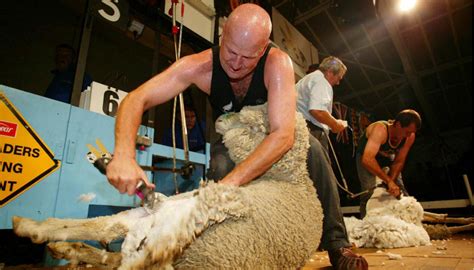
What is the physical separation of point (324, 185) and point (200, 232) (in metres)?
1.02

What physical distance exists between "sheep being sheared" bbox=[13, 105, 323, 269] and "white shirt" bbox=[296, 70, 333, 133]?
1.77 meters

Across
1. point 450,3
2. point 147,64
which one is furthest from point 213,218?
point 450,3

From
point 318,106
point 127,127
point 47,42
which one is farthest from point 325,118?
point 47,42

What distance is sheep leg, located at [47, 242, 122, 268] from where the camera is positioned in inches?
37.9

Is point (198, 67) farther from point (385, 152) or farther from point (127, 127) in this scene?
point (385, 152)

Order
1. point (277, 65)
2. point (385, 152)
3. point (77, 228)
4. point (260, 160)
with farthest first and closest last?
point (385, 152) < point (277, 65) < point (260, 160) < point (77, 228)

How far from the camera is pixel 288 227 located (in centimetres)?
108

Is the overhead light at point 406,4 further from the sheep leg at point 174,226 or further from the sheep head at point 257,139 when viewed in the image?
the sheep leg at point 174,226

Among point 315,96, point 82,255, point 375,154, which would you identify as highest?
point 315,96

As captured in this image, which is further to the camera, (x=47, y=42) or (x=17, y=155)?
(x=47, y=42)

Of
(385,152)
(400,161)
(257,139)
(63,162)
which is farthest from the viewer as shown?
(385,152)

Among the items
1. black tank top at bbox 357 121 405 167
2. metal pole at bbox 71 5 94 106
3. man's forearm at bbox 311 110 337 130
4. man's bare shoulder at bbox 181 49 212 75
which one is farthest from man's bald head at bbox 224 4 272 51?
black tank top at bbox 357 121 405 167

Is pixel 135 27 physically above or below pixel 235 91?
above

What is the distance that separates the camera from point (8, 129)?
2012mm
